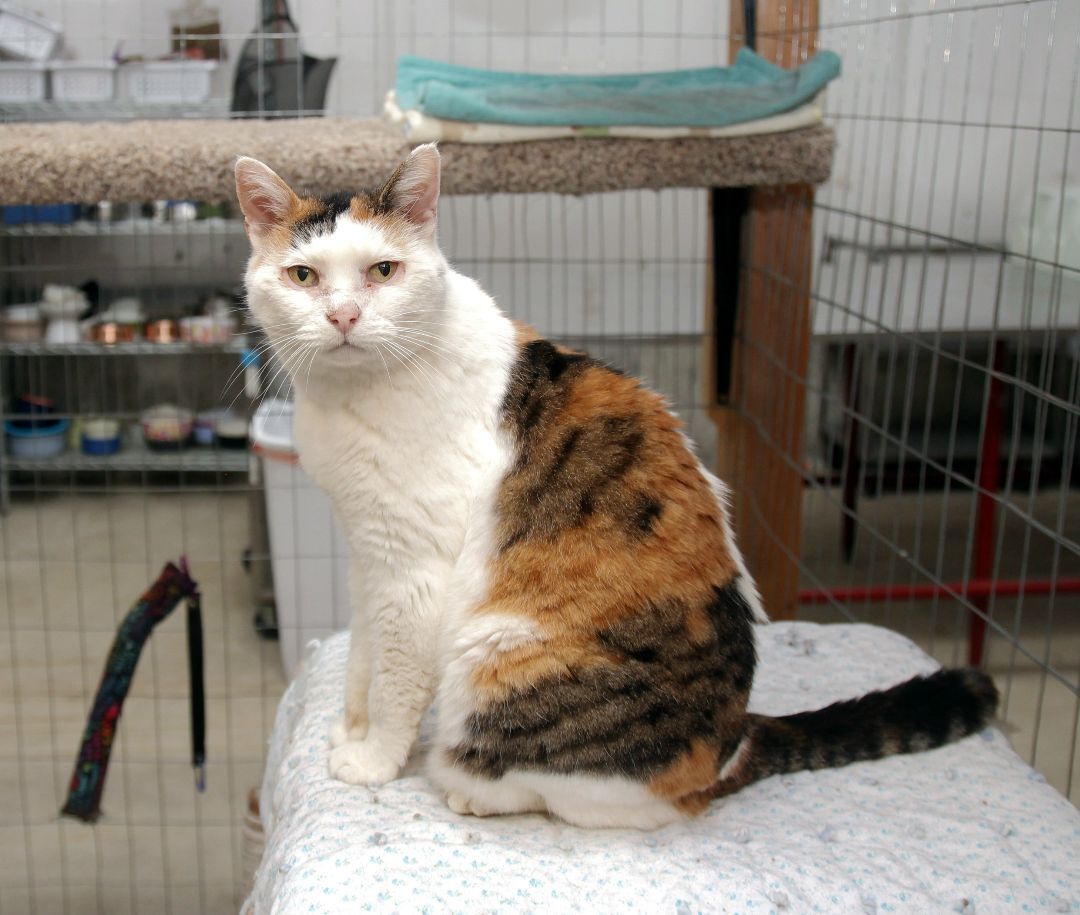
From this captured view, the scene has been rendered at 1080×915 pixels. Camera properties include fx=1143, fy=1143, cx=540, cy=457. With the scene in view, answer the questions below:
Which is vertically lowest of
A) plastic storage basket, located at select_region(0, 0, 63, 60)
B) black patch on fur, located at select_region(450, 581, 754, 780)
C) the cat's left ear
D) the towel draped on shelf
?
black patch on fur, located at select_region(450, 581, 754, 780)

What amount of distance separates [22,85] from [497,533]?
8.54ft

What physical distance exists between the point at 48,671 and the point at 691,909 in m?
2.11

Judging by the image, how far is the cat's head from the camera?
125 cm

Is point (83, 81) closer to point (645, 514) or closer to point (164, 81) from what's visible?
point (164, 81)

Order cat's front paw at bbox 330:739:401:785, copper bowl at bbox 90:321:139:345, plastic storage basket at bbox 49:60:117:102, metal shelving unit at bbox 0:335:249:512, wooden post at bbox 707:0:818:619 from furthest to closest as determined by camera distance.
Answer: copper bowl at bbox 90:321:139:345 → plastic storage basket at bbox 49:60:117:102 → metal shelving unit at bbox 0:335:249:512 → wooden post at bbox 707:0:818:619 → cat's front paw at bbox 330:739:401:785

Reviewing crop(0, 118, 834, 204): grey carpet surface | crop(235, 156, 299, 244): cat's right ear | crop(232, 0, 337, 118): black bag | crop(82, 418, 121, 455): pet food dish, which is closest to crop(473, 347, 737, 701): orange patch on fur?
crop(235, 156, 299, 244): cat's right ear

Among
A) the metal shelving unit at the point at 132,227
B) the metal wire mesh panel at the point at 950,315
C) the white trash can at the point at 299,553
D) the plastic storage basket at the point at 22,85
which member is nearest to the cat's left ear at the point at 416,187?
the metal wire mesh panel at the point at 950,315

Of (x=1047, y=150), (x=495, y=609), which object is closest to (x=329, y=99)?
(x=1047, y=150)

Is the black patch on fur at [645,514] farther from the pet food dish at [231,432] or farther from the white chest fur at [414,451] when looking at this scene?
the pet food dish at [231,432]

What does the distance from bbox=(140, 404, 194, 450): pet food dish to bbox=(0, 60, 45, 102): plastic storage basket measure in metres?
0.93

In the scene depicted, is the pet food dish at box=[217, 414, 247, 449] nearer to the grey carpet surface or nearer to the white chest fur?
the grey carpet surface

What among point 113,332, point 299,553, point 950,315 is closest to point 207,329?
point 113,332

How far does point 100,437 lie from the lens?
339 cm

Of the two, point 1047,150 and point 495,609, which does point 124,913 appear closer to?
point 495,609
